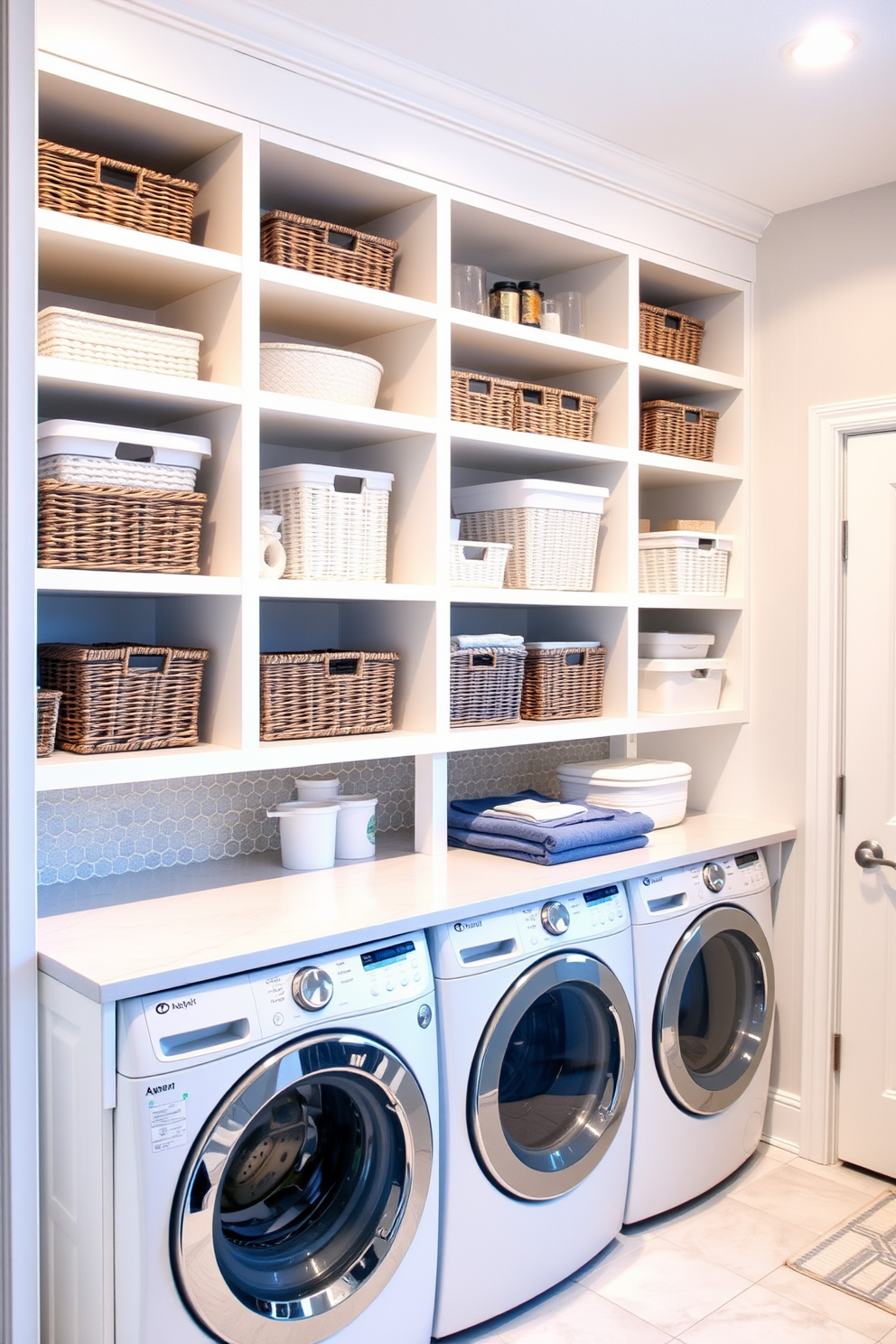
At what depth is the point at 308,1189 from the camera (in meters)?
2.05

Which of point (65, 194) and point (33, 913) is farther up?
point (65, 194)

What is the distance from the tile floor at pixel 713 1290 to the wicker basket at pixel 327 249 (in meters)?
2.20

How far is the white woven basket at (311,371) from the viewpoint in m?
2.30

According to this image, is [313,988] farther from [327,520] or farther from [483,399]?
[483,399]

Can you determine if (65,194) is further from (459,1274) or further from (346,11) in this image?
(459,1274)

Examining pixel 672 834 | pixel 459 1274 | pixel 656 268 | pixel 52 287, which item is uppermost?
pixel 656 268

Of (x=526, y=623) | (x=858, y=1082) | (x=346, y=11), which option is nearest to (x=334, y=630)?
(x=526, y=623)

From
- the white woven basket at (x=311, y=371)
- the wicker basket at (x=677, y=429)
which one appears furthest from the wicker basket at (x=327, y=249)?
the wicker basket at (x=677, y=429)

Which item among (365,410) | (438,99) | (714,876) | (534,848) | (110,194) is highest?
(438,99)

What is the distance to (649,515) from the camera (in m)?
3.55

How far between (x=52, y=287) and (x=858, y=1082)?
2.80 metres

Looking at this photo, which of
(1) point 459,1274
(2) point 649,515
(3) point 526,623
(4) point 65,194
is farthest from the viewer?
(2) point 649,515

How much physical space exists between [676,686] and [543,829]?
2.50 feet

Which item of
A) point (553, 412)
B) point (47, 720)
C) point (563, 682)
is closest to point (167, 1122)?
point (47, 720)
